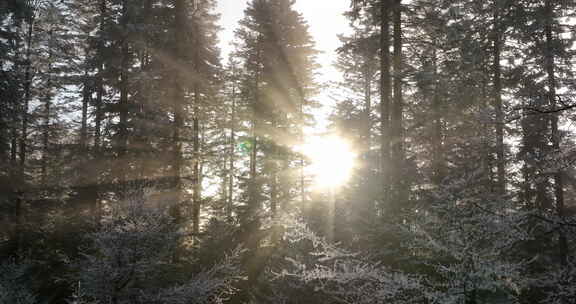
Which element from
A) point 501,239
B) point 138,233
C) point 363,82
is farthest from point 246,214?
point 363,82

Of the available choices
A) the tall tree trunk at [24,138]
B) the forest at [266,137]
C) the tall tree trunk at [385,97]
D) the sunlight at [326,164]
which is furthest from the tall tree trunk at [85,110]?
the tall tree trunk at [385,97]

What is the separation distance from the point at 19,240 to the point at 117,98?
8006 millimetres

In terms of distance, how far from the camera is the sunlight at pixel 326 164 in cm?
1803

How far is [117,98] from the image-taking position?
1761 cm

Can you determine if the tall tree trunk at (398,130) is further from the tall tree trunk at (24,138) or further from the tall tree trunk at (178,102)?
the tall tree trunk at (24,138)

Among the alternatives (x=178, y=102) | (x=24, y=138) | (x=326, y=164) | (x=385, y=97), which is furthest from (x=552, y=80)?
(x=24, y=138)

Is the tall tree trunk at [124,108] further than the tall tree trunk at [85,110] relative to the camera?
No

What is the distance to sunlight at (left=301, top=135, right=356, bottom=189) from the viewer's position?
1803cm

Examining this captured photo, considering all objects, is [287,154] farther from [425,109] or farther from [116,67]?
[116,67]

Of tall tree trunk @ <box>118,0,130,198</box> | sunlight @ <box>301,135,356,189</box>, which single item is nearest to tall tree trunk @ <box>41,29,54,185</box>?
tall tree trunk @ <box>118,0,130,198</box>

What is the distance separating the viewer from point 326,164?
1914cm

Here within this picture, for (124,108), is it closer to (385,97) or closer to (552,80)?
(385,97)

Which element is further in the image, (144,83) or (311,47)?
(311,47)

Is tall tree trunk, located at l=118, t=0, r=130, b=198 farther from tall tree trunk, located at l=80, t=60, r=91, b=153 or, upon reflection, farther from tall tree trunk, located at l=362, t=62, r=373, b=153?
tall tree trunk, located at l=362, t=62, r=373, b=153
